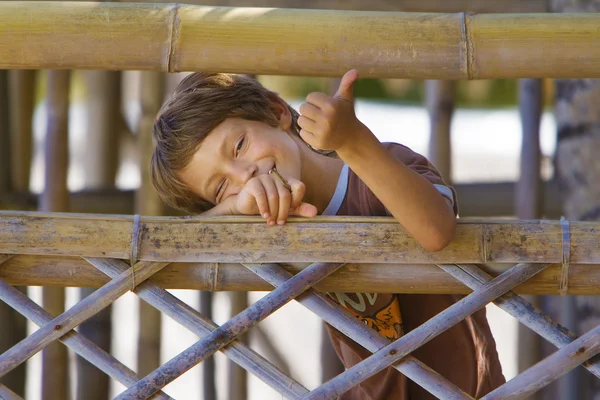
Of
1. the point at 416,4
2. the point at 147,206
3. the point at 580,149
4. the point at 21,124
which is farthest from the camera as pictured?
the point at 21,124

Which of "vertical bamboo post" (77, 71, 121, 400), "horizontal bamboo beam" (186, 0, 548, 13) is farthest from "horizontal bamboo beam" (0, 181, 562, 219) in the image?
"horizontal bamboo beam" (186, 0, 548, 13)

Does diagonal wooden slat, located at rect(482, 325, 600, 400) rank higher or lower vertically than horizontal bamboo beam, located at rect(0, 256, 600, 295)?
lower

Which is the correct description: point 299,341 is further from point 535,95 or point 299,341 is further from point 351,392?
point 351,392

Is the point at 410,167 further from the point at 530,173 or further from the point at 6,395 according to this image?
the point at 530,173

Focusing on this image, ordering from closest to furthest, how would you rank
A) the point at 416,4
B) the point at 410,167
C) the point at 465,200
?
1. the point at 410,167
2. the point at 416,4
3. the point at 465,200

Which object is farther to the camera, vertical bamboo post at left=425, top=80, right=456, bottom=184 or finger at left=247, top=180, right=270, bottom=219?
vertical bamboo post at left=425, top=80, right=456, bottom=184

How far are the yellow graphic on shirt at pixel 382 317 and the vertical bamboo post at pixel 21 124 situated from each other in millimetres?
1700

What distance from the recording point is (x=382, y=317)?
3.92ft

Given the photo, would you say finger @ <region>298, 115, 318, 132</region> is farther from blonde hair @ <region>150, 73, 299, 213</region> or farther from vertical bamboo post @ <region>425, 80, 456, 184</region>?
vertical bamboo post @ <region>425, 80, 456, 184</region>

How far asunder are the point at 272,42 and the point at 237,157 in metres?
0.24

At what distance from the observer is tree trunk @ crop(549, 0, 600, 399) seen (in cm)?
194

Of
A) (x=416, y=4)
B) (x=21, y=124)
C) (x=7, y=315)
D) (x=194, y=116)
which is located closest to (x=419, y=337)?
(x=194, y=116)

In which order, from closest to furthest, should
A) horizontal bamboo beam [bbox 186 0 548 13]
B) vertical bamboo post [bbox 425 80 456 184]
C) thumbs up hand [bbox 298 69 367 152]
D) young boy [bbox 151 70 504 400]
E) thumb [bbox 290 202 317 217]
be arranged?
thumbs up hand [bbox 298 69 367 152], thumb [bbox 290 202 317 217], young boy [bbox 151 70 504 400], horizontal bamboo beam [bbox 186 0 548 13], vertical bamboo post [bbox 425 80 456 184]

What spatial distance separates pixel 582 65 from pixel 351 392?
2.34 ft
